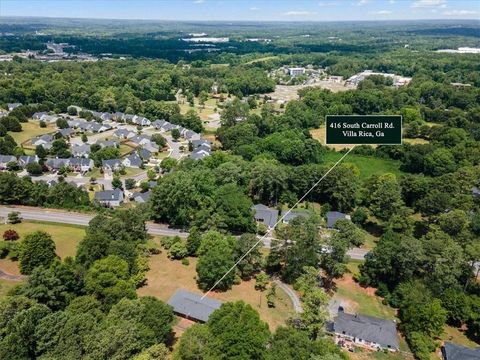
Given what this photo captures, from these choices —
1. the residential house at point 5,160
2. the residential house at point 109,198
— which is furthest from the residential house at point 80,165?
the residential house at point 109,198

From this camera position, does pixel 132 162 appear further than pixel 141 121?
No

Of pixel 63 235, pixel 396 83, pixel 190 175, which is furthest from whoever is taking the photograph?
pixel 396 83

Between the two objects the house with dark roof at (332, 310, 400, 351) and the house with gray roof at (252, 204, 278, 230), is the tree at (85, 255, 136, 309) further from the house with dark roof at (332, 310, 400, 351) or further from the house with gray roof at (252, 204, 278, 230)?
the house with gray roof at (252, 204, 278, 230)

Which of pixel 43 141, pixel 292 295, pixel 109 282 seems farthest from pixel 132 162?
pixel 292 295

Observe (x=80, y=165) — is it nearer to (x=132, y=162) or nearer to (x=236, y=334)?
(x=132, y=162)

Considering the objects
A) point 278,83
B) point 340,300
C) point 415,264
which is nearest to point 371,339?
point 340,300

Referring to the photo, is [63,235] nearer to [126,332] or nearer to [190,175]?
[190,175]

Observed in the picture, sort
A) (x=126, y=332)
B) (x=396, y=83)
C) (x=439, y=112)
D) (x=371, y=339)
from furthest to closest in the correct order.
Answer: (x=396, y=83) → (x=439, y=112) → (x=371, y=339) → (x=126, y=332)
